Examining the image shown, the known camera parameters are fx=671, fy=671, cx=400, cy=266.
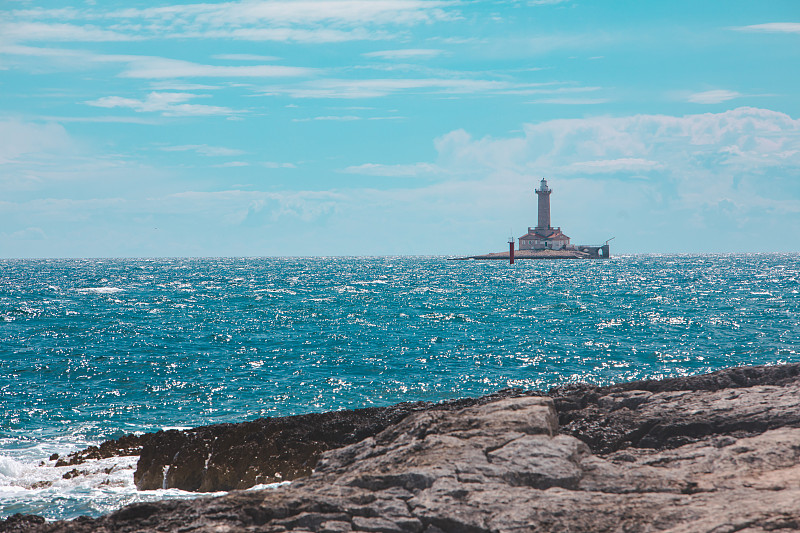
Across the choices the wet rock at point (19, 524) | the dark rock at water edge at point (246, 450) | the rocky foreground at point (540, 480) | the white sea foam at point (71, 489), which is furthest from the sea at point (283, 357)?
the rocky foreground at point (540, 480)

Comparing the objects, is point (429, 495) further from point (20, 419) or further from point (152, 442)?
point (20, 419)

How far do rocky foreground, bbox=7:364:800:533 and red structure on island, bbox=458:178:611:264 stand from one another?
152136 millimetres

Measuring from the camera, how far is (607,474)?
7957 mm

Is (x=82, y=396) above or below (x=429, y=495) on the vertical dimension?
below

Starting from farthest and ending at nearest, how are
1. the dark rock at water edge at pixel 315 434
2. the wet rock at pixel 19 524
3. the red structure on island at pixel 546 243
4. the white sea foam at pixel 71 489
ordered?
the red structure on island at pixel 546 243 → the white sea foam at pixel 71 489 → the dark rock at water edge at pixel 315 434 → the wet rock at pixel 19 524

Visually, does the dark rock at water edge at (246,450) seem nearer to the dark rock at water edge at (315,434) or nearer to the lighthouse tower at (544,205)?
the dark rock at water edge at (315,434)

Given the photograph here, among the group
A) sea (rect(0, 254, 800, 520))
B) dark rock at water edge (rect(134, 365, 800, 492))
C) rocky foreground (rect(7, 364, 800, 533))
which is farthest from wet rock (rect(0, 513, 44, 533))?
dark rock at water edge (rect(134, 365, 800, 492))

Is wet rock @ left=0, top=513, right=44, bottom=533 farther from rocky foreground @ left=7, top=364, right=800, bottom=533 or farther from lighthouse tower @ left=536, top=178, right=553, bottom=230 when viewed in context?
lighthouse tower @ left=536, top=178, right=553, bottom=230

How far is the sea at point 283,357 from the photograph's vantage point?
1811 cm

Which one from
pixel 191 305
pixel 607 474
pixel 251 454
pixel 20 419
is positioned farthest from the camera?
pixel 191 305

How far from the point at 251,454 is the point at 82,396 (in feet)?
39.1

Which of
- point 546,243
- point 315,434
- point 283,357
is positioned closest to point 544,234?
point 546,243

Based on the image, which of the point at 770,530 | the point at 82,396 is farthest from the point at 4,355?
the point at 770,530

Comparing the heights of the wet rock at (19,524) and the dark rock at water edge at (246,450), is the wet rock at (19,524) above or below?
above
